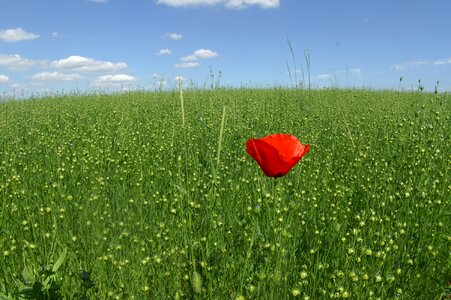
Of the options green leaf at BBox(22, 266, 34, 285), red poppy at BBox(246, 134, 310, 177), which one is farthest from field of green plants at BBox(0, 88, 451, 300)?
red poppy at BBox(246, 134, 310, 177)

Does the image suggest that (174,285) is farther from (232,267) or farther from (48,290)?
(48,290)

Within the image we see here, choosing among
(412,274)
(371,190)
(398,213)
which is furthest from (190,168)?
(412,274)

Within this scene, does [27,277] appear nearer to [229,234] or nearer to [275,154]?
[229,234]

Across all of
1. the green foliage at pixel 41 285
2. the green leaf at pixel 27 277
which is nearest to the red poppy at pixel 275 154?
the green foliage at pixel 41 285

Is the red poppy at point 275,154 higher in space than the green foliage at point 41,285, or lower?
higher

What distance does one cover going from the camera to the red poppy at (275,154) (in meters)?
1.89

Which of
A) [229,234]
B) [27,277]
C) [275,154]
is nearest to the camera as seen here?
[275,154]

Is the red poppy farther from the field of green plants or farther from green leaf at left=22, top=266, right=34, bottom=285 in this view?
green leaf at left=22, top=266, right=34, bottom=285

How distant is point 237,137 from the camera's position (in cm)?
628

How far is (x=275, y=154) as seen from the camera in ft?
6.21

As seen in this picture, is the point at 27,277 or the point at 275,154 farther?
the point at 27,277

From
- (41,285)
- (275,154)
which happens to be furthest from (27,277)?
(275,154)

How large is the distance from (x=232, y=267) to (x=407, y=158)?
2668mm

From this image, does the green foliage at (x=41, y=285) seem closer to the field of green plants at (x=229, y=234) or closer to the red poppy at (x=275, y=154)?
the field of green plants at (x=229, y=234)
